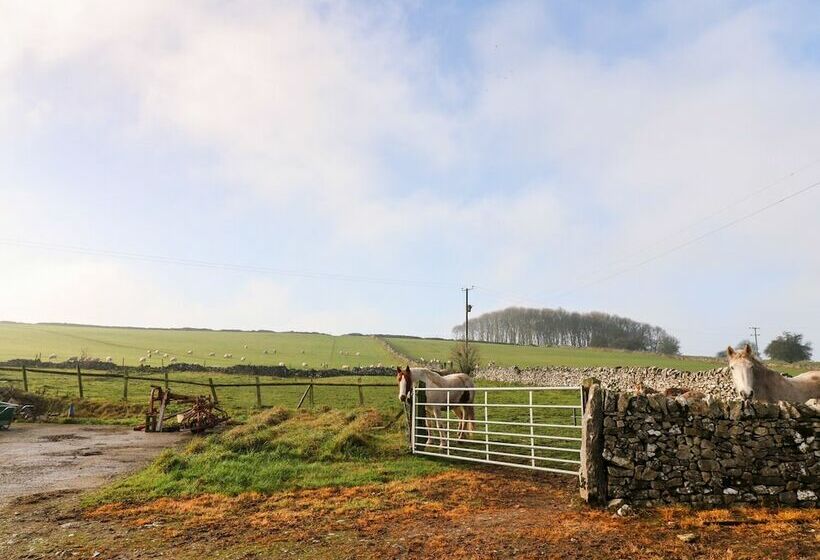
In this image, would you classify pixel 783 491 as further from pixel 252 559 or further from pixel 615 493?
pixel 252 559

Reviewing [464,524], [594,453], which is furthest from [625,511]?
[464,524]

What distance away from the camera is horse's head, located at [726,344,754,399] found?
347 inches

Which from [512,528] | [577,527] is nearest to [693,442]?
[577,527]

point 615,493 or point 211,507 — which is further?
point 211,507

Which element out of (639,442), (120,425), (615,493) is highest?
(639,442)

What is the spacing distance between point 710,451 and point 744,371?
2.80 meters

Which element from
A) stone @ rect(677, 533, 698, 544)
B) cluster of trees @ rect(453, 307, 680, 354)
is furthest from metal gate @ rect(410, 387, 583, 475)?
cluster of trees @ rect(453, 307, 680, 354)

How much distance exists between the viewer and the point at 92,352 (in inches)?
2180

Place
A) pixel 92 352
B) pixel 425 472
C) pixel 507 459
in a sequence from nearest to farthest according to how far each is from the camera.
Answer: pixel 425 472, pixel 507 459, pixel 92 352

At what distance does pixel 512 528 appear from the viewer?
6211 mm

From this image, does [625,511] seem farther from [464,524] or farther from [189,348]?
[189,348]

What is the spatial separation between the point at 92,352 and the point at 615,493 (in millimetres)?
61109

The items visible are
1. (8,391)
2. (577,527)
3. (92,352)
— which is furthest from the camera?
(92,352)

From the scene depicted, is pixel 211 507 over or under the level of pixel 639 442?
under
